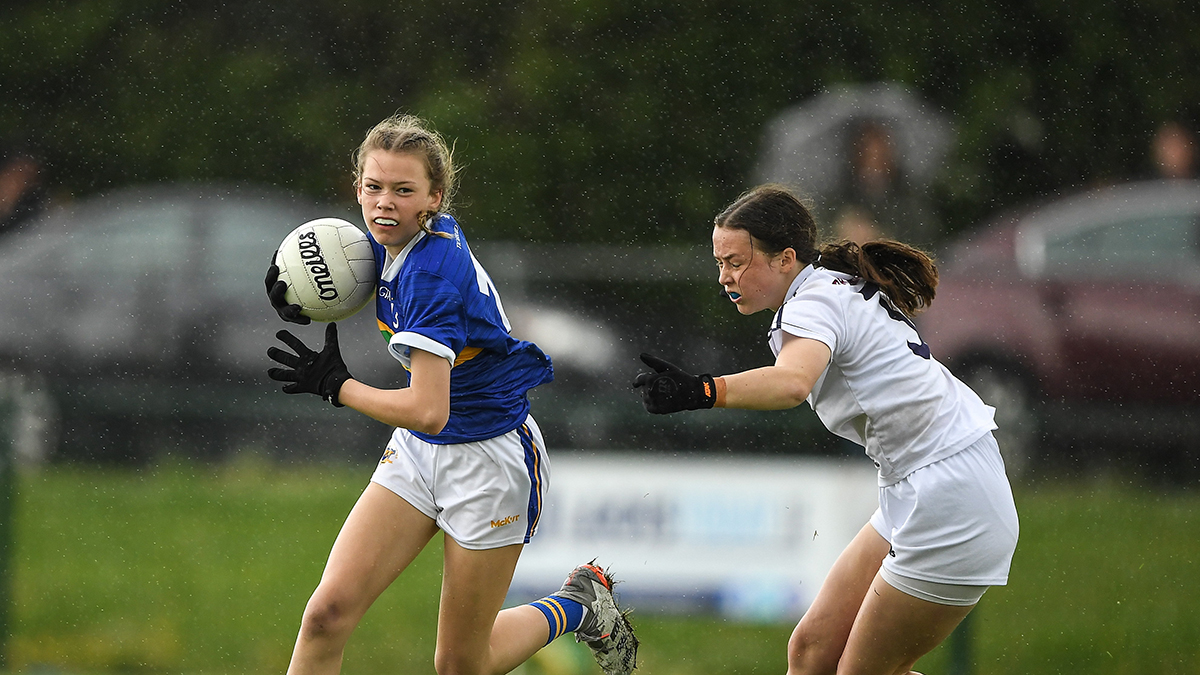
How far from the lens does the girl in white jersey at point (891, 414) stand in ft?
9.73

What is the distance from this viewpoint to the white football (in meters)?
3.15

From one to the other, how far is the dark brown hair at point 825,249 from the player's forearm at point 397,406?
2.53 ft

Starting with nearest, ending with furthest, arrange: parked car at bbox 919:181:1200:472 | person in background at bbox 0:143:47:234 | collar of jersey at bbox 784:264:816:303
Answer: collar of jersey at bbox 784:264:816:303 → parked car at bbox 919:181:1200:472 → person in background at bbox 0:143:47:234

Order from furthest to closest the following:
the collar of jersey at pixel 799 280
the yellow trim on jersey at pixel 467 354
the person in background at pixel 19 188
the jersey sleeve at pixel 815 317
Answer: the person in background at pixel 19 188 → the yellow trim on jersey at pixel 467 354 → the collar of jersey at pixel 799 280 → the jersey sleeve at pixel 815 317

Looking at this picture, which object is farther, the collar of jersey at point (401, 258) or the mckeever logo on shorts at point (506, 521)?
the mckeever logo on shorts at point (506, 521)

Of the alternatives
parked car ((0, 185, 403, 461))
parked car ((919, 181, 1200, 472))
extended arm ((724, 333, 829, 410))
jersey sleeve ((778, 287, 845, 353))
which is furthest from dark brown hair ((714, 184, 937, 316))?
parked car ((0, 185, 403, 461))

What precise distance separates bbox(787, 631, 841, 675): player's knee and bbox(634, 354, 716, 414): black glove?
0.88 metres

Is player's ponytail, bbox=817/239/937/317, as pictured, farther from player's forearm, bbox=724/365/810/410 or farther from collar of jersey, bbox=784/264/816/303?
player's forearm, bbox=724/365/810/410

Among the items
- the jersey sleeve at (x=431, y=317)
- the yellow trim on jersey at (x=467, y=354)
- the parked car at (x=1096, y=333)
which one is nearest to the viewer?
the jersey sleeve at (x=431, y=317)

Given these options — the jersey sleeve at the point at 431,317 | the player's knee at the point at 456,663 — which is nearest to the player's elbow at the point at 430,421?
the jersey sleeve at the point at 431,317

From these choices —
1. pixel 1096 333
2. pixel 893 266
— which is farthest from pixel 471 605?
pixel 1096 333

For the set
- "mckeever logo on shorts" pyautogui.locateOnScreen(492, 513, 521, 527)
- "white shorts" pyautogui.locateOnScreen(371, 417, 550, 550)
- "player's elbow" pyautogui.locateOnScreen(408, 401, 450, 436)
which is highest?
"player's elbow" pyautogui.locateOnScreen(408, 401, 450, 436)

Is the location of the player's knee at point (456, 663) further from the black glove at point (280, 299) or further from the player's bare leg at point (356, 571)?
the black glove at point (280, 299)

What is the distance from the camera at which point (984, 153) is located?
819 cm
